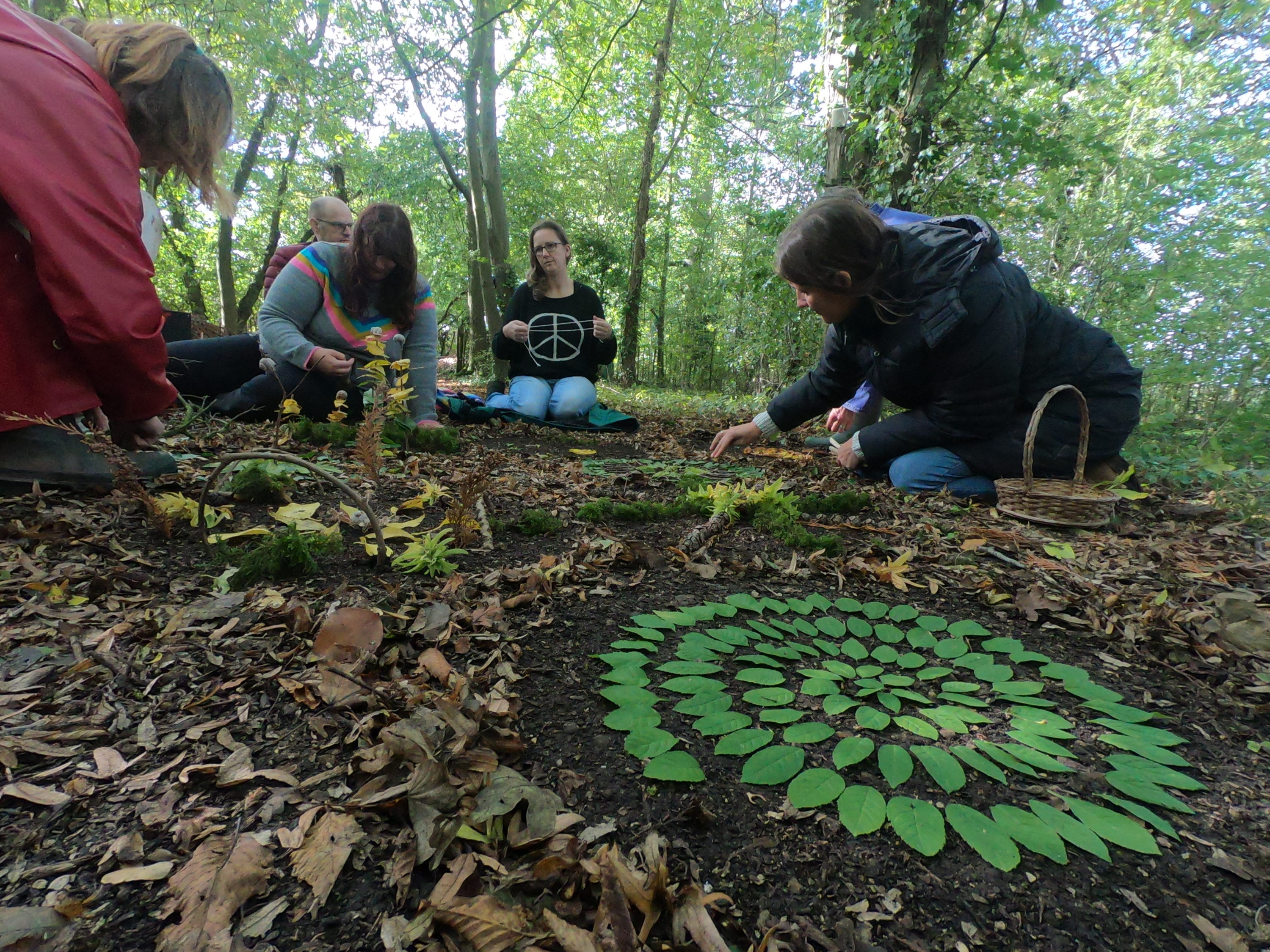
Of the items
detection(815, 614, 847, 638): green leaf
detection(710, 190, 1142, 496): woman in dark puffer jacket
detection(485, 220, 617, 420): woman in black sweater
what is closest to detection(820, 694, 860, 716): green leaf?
detection(815, 614, 847, 638): green leaf

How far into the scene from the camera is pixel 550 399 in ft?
18.9

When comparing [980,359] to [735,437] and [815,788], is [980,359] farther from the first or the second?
[815,788]

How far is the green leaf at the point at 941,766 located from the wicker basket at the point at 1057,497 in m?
1.93

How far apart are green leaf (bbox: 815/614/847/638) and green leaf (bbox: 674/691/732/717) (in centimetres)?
48

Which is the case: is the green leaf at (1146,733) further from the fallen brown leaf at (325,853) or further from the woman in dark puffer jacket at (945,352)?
the woman in dark puffer jacket at (945,352)

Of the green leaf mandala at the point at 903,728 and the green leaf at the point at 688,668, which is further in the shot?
the green leaf at the point at 688,668

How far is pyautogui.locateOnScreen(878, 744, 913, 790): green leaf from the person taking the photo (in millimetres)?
1120

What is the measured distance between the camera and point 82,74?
1.95 m

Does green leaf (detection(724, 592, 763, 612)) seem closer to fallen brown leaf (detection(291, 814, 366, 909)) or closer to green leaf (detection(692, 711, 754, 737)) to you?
green leaf (detection(692, 711, 754, 737))

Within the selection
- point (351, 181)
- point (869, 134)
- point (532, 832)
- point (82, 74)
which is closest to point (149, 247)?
point (82, 74)

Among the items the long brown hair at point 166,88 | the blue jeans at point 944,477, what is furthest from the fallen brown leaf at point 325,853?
the blue jeans at point 944,477

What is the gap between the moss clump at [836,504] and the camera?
2.98 m

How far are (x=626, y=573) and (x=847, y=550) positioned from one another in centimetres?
93

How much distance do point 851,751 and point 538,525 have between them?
148cm
